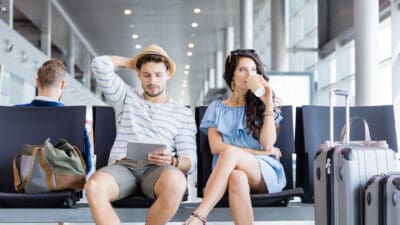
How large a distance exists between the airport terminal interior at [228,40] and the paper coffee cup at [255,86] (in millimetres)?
678

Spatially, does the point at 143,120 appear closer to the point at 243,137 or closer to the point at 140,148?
A: the point at 140,148

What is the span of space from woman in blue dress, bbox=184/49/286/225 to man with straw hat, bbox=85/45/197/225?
0.17 m

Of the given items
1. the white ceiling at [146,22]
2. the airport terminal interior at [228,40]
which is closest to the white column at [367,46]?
the airport terminal interior at [228,40]

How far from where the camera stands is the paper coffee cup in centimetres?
369

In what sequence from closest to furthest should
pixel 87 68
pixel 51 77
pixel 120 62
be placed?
pixel 120 62
pixel 51 77
pixel 87 68

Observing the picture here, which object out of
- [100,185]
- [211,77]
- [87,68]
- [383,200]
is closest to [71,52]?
[87,68]

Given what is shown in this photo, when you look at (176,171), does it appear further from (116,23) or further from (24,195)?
(116,23)

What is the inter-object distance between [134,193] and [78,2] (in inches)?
561

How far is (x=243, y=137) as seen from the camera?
3.91 meters

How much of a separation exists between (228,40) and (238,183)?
17641mm

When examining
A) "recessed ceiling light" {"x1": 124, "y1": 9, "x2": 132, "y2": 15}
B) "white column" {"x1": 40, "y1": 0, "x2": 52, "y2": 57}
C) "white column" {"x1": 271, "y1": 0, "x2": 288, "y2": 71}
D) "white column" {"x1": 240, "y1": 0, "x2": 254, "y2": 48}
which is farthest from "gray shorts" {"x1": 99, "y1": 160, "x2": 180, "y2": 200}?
"recessed ceiling light" {"x1": 124, "y1": 9, "x2": 132, "y2": 15}

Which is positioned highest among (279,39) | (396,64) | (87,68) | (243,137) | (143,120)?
(87,68)

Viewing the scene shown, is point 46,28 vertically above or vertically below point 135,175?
above

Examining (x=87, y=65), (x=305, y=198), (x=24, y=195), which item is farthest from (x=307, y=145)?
(x=87, y=65)
